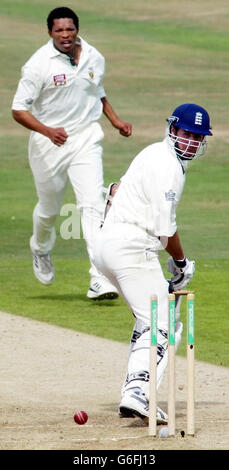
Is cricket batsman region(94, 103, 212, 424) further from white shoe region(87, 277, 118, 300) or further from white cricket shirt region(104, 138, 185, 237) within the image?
white shoe region(87, 277, 118, 300)

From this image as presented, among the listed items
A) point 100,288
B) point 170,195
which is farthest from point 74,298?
point 170,195

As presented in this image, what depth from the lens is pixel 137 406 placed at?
7680 mm

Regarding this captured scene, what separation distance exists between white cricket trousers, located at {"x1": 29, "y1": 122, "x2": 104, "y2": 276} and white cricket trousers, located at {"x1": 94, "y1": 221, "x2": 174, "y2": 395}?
387 cm

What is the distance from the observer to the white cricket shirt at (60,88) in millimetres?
12016

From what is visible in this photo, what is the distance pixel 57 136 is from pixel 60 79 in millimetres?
574

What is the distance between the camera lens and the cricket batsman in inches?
307

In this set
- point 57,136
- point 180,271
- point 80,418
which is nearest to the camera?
point 80,418

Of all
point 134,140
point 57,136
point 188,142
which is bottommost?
point 188,142

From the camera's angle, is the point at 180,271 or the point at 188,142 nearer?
the point at 188,142

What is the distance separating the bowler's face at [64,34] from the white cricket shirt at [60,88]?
9 centimetres

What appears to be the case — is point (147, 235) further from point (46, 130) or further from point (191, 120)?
point (46, 130)

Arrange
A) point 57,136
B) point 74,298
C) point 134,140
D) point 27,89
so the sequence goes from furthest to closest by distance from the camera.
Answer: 1. point 134,140
2. point 74,298
3. point 27,89
4. point 57,136

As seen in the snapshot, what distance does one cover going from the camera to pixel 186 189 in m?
19.7
